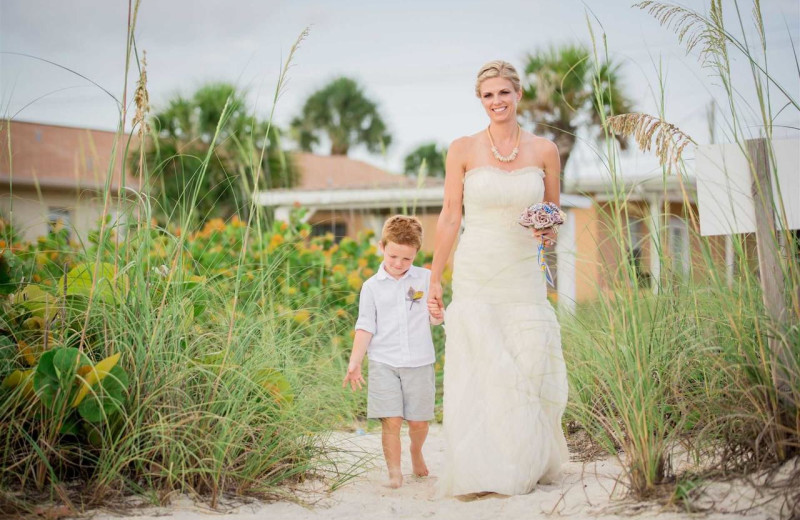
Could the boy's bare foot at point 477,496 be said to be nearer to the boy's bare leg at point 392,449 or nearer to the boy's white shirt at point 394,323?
the boy's bare leg at point 392,449

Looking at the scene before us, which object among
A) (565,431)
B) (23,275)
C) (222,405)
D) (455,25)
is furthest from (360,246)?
(455,25)

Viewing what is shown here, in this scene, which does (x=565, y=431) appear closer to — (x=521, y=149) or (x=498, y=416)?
(x=498, y=416)

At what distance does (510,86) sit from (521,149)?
0.31 meters

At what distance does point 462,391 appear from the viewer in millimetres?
3652

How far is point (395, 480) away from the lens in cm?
385

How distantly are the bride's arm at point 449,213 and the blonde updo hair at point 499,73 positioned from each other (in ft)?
1.04

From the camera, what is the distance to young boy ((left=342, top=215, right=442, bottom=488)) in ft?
12.9

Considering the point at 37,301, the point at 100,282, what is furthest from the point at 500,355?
the point at 37,301

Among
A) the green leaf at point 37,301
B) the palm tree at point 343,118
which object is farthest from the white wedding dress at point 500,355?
the palm tree at point 343,118

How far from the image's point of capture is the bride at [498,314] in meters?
3.51

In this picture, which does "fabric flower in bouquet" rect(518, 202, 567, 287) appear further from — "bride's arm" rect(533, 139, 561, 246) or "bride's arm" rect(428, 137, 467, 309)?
"bride's arm" rect(428, 137, 467, 309)

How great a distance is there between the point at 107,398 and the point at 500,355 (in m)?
1.76

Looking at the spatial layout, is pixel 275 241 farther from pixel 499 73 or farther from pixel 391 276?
pixel 499 73

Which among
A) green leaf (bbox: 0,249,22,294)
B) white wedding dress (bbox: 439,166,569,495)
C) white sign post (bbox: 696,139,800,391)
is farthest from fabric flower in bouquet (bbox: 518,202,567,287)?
green leaf (bbox: 0,249,22,294)
